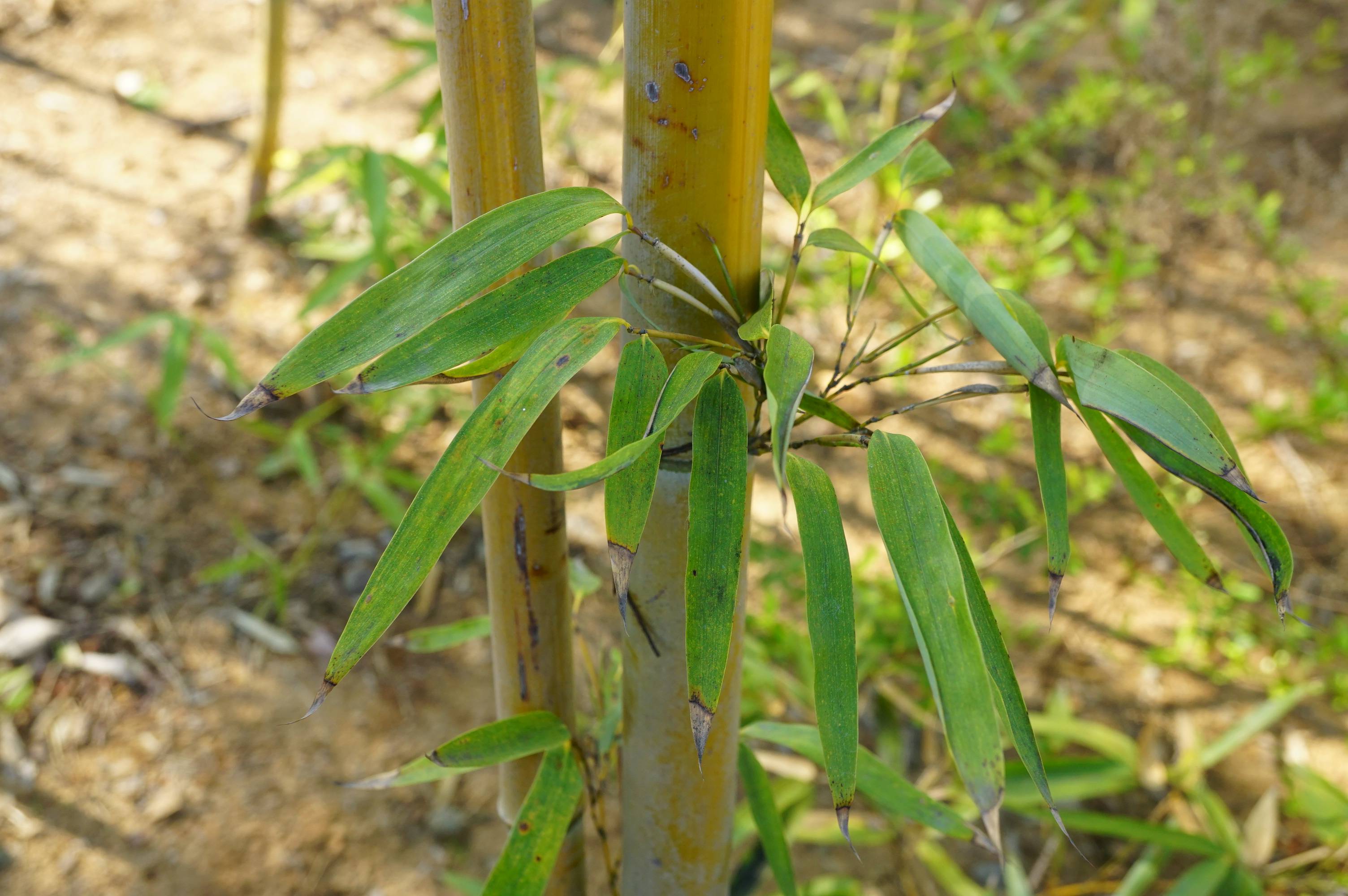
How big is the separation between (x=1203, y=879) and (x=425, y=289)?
3.47ft

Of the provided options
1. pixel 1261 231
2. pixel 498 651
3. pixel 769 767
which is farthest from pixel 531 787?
pixel 1261 231

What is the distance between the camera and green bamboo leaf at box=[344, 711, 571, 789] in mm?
617

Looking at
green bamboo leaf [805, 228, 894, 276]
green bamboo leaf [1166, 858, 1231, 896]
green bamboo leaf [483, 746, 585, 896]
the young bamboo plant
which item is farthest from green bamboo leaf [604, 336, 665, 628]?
green bamboo leaf [1166, 858, 1231, 896]

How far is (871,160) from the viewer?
1.86ft

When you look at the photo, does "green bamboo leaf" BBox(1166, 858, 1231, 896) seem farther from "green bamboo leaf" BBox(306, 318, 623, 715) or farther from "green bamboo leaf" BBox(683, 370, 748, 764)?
"green bamboo leaf" BBox(306, 318, 623, 715)

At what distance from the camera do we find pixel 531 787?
659 mm

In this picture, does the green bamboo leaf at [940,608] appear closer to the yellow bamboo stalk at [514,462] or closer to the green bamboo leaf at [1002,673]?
the green bamboo leaf at [1002,673]

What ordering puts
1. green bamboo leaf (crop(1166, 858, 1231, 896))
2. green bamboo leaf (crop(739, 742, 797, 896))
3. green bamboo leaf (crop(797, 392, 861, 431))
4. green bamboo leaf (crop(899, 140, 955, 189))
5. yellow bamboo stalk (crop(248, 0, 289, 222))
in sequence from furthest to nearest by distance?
1. yellow bamboo stalk (crop(248, 0, 289, 222))
2. green bamboo leaf (crop(1166, 858, 1231, 896))
3. green bamboo leaf (crop(739, 742, 797, 896))
4. green bamboo leaf (crop(899, 140, 955, 189))
5. green bamboo leaf (crop(797, 392, 861, 431))

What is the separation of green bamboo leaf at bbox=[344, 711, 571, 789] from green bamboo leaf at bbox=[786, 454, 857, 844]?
0.86ft

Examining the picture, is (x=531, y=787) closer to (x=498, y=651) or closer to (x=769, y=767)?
(x=498, y=651)

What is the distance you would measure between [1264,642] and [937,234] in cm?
132

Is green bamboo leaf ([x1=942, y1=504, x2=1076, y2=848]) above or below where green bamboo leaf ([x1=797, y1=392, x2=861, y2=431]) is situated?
below

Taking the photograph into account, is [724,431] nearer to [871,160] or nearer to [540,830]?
[871,160]

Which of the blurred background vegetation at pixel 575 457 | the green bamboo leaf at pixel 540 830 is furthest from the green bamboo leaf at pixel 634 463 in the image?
the blurred background vegetation at pixel 575 457
